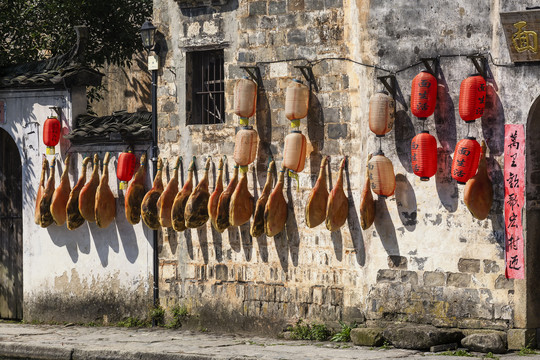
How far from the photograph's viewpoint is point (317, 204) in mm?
13188

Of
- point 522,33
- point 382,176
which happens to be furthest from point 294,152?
point 522,33

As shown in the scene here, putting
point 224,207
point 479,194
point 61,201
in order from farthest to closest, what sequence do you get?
point 61,201, point 224,207, point 479,194

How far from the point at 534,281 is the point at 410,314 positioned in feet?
5.09

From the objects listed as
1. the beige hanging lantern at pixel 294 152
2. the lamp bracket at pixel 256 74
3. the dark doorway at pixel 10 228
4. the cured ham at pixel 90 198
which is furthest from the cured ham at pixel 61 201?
the beige hanging lantern at pixel 294 152

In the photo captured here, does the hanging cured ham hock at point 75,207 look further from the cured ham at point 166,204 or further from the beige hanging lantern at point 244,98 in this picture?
the beige hanging lantern at point 244,98

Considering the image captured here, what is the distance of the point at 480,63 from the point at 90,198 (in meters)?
6.05

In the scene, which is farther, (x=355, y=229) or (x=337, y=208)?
(x=355, y=229)

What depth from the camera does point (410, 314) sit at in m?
12.7

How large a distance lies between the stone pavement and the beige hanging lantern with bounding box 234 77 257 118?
2.98m

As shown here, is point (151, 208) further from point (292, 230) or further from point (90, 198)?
point (292, 230)

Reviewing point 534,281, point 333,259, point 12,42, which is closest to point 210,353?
point 333,259

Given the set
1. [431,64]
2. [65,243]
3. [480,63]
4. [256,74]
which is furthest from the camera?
[65,243]

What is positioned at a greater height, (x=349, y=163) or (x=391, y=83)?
(x=391, y=83)

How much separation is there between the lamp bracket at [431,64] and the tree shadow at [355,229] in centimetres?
167
